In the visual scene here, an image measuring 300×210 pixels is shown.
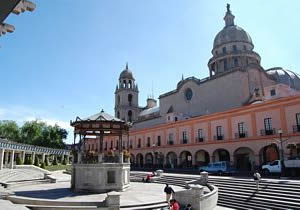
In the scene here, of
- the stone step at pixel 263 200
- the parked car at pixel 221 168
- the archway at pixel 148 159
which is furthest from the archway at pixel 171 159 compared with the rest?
the stone step at pixel 263 200

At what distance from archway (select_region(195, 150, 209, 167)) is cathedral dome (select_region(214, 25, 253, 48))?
985 inches

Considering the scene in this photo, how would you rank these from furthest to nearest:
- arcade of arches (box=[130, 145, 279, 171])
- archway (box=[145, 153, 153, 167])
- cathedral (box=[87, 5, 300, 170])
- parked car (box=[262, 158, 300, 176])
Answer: archway (box=[145, 153, 153, 167]) < arcade of arches (box=[130, 145, 279, 171]) < cathedral (box=[87, 5, 300, 170]) < parked car (box=[262, 158, 300, 176])

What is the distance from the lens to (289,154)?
1049 inches

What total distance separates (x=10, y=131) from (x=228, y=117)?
5872cm

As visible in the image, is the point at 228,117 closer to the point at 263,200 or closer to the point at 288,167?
the point at 288,167

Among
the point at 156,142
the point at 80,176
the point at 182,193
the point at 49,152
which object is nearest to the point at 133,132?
the point at 156,142

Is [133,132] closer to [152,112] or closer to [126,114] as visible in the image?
[152,112]

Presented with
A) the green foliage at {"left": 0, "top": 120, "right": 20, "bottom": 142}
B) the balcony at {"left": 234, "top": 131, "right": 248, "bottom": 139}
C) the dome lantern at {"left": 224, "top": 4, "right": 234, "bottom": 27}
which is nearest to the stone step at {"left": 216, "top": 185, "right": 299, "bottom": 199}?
the balcony at {"left": 234, "top": 131, "right": 248, "bottom": 139}

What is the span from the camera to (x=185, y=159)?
40.7 meters

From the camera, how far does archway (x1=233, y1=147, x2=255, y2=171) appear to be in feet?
105

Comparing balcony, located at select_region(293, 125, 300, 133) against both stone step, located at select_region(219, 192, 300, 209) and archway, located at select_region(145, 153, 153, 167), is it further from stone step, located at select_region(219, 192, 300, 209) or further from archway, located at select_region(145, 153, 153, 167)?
archway, located at select_region(145, 153, 153, 167)

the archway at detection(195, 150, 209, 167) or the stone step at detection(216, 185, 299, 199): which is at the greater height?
the archway at detection(195, 150, 209, 167)

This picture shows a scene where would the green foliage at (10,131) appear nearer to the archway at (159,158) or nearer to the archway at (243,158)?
the archway at (159,158)

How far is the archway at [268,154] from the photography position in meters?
29.6
